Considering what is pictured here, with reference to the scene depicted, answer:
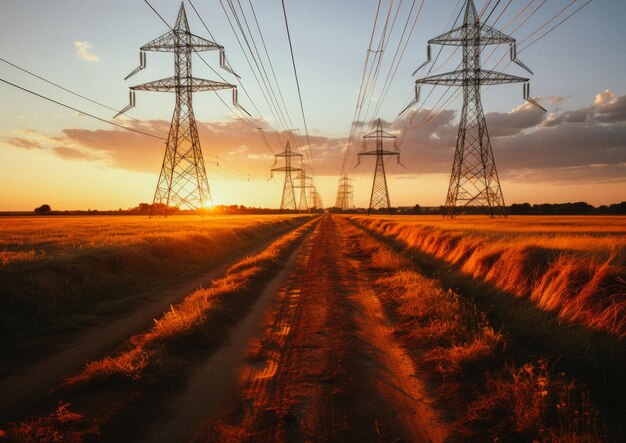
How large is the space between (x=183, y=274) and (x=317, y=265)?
6.61m

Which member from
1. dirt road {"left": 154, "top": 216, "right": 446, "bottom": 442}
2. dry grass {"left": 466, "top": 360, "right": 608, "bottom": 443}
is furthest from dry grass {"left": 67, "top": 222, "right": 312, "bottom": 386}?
dry grass {"left": 466, "top": 360, "right": 608, "bottom": 443}

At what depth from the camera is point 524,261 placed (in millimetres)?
11406

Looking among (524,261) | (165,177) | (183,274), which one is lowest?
(183,274)

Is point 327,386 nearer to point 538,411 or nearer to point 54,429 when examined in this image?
point 538,411

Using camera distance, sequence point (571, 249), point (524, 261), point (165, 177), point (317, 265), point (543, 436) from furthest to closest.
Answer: point (165, 177)
point (317, 265)
point (571, 249)
point (524, 261)
point (543, 436)

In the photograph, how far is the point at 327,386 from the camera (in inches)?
232

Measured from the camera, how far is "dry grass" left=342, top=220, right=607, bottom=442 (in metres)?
4.51

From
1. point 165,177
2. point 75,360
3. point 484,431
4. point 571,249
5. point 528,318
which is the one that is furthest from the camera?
point 165,177

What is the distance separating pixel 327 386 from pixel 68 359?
516 cm

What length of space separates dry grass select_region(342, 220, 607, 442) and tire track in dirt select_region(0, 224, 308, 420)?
6110mm

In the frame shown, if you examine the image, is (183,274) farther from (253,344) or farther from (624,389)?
(624,389)

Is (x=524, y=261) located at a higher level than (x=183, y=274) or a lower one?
higher

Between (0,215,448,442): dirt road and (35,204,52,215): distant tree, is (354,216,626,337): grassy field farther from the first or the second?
(35,204,52,215): distant tree

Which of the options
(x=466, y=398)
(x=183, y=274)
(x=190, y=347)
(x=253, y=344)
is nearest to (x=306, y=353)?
(x=253, y=344)
